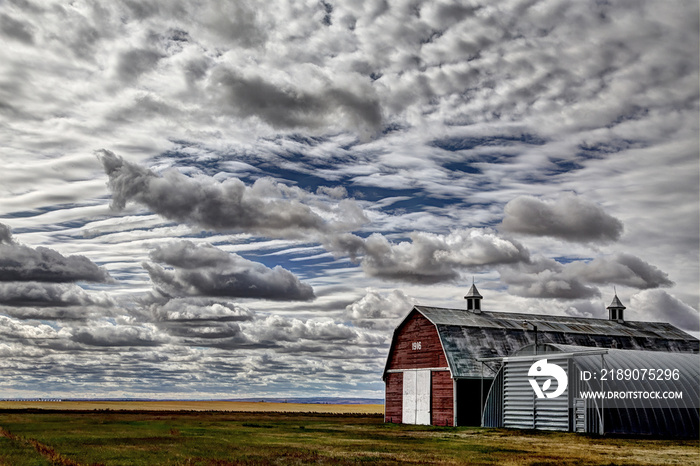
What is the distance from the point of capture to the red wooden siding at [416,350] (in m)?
56.8

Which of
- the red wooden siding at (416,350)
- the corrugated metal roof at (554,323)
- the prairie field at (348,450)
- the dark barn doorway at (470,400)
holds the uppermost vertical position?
the corrugated metal roof at (554,323)

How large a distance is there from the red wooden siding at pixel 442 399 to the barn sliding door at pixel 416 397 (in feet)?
2.23

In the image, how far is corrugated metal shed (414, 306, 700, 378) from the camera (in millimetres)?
55594

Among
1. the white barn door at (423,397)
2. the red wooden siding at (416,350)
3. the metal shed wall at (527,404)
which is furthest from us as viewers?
the red wooden siding at (416,350)

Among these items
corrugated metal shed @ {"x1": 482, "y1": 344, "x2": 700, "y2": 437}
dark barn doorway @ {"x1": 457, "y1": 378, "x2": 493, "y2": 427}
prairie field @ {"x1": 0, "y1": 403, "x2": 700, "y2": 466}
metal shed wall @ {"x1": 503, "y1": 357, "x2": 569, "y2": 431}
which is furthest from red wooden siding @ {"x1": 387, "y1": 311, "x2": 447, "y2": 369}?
prairie field @ {"x1": 0, "y1": 403, "x2": 700, "y2": 466}

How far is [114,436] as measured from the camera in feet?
138

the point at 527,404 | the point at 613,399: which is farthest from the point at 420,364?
the point at 613,399

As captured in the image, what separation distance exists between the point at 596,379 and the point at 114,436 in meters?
29.8

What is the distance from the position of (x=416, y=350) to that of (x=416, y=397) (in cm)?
388

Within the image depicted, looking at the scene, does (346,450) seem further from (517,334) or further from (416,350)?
(517,334)

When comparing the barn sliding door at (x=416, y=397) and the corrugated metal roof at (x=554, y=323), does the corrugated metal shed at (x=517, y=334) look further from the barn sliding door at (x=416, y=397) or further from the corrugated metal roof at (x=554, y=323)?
the barn sliding door at (x=416, y=397)

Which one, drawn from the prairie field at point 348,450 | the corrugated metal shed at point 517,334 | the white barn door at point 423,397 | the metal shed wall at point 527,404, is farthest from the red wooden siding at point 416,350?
the prairie field at point 348,450

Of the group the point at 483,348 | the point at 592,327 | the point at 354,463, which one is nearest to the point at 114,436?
the point at 354,463

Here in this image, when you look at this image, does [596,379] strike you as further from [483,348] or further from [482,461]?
[482,461]
